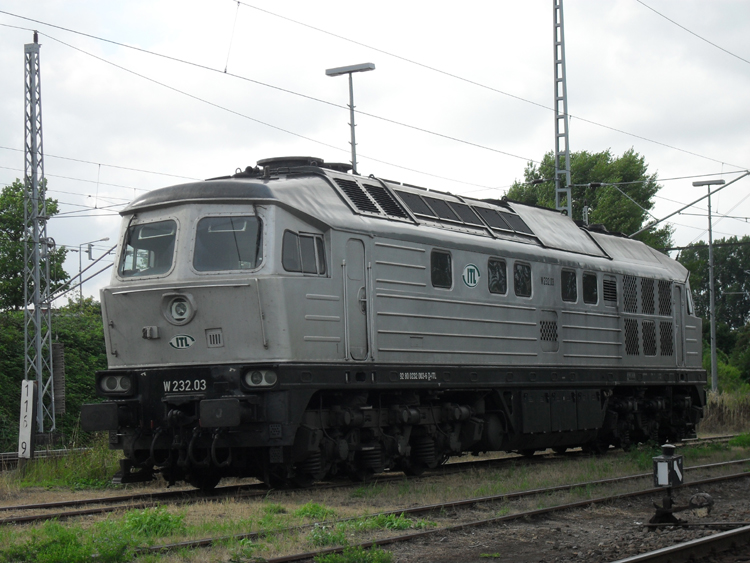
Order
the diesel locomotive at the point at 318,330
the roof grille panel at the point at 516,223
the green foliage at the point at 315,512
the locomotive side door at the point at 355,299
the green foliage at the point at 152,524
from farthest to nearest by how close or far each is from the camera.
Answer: the roof grille panel at the point at 516,223, the locomotive side door at the point at 355,299, the diesel locomotive at the point at 318,330, the green foliage at the point at 315,512, the green foliage at the point at 152,524

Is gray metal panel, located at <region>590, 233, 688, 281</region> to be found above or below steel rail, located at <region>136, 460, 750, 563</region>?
above

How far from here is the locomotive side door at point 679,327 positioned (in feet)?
68.7

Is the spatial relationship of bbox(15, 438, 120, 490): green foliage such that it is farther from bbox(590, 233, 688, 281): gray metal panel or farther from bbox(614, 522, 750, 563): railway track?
bbox(590, 233, 688, 281): gray metal panel

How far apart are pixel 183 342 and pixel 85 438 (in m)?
13.5

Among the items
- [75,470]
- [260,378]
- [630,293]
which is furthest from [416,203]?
[75,470]

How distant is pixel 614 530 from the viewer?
9.80 metres

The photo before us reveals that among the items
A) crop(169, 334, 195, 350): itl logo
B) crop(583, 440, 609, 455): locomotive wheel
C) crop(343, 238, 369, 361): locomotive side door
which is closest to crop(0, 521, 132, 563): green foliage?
crop(169, 334, 195, 350): itl logo

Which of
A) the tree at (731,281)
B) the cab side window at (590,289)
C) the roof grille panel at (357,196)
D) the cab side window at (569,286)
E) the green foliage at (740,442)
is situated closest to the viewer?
the roof grille panel at (357,196)

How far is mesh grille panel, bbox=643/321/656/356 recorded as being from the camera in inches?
776

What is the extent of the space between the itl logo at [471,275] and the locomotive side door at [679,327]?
7.92 m

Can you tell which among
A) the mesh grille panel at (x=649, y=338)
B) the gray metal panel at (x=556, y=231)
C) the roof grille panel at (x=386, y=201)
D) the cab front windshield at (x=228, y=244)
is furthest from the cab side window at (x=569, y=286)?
the cab front windshield at (x=228, y=244)

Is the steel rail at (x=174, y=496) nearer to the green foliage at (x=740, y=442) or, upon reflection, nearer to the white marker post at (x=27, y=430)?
the white marker post at (x=27, y=430)

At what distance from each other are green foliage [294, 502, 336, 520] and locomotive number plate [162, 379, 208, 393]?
224cm

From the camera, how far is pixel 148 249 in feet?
40.7
